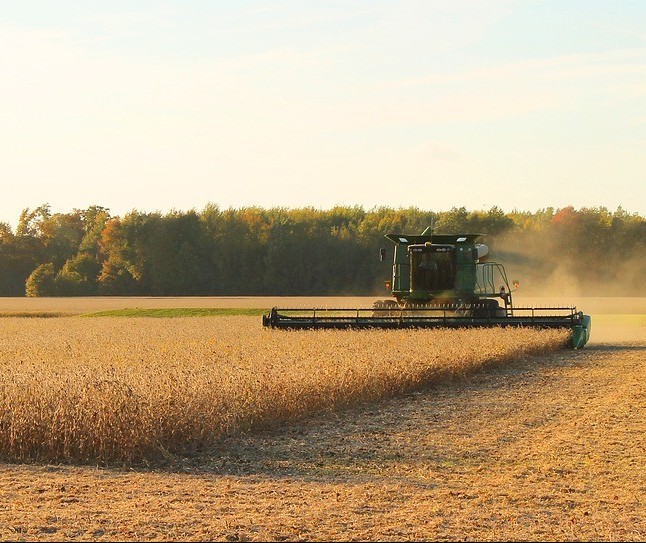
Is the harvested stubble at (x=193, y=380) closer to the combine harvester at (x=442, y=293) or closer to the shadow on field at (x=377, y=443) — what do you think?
the shadow on field at (x=377, y=443)

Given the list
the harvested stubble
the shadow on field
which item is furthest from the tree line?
the shadow on field

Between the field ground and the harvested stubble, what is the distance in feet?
1.19

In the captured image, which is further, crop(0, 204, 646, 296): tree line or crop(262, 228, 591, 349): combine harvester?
crop(0, 204, 646, 296): tree line

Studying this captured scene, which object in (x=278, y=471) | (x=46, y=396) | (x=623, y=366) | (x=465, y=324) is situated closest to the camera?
(x=278, y=471)

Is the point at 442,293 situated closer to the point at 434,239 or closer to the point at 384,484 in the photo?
the point at 434,239

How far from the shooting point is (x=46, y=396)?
34.1 feet

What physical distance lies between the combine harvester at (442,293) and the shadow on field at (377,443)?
325 inches

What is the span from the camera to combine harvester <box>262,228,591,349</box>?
915 inches

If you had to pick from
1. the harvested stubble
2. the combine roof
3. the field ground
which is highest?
the combine roof

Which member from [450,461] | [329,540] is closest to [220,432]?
[450,461]

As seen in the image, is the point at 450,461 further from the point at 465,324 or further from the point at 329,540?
the point at 465,324

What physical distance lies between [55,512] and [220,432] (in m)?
3.31

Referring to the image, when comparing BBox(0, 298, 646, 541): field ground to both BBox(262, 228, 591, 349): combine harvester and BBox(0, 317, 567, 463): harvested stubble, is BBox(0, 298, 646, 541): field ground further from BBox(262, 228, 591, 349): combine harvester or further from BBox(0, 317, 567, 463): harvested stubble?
BBox(262, 228, 591, 349): combine harvester

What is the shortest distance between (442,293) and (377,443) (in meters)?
14.2
